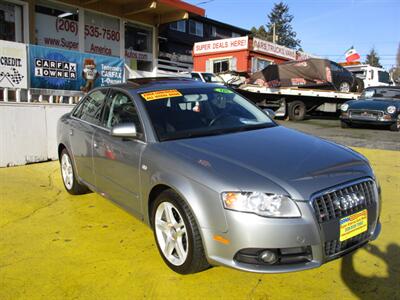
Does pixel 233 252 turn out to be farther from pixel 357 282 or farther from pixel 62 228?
pixel 62 228

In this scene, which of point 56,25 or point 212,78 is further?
point 212,78

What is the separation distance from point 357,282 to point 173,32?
31.0 meters

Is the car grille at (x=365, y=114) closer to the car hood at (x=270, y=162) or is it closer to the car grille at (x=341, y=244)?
the car hood at (x=270, y=162)

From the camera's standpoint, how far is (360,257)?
11.8ft

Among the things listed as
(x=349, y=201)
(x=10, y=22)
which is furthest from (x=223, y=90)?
(x=10, y=22)

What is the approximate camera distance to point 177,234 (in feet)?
10.7

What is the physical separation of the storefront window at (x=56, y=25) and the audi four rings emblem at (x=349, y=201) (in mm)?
11889

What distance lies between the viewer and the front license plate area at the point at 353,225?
116 inches

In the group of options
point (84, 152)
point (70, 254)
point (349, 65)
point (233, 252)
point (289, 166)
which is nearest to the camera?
point (233, 252)

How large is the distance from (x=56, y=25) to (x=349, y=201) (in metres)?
12.3

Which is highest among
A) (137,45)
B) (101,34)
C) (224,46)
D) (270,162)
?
(224,46)

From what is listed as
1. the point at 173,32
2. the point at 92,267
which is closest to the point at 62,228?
the point at 92,267

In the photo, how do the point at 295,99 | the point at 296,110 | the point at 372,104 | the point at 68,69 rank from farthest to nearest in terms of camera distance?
the point at 295,99 → the point at 296,110 → the point at 372,104 → the point at 68,69

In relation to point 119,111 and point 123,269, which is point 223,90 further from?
point 123,269
